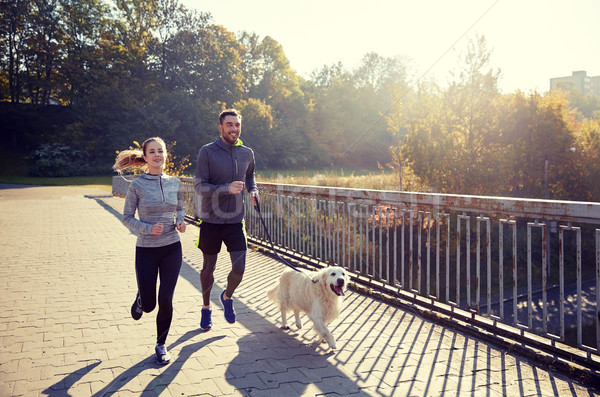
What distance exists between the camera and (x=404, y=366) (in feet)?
13.2

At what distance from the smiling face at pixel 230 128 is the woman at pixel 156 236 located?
740 millimetres

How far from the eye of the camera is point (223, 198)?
489 centimetres

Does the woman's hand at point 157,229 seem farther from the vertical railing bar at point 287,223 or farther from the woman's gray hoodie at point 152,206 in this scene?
the vertical railing bar at point 287,223

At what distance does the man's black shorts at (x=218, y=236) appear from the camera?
495 centimetres

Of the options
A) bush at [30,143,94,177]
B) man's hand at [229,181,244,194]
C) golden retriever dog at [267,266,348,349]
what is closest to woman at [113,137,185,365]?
man's hand at [229,181,244,194]

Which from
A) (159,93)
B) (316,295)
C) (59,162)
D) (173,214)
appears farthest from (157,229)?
(159,93)

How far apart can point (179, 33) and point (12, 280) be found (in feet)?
189

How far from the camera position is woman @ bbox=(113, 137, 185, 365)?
420 centimetres

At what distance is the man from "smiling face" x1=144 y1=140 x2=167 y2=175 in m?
0.47

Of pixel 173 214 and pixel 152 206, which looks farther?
pixel 173 214

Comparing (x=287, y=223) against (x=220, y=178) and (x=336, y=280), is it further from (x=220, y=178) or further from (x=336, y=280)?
(x=336, y=280)

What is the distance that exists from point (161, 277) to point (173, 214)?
23.8 inches

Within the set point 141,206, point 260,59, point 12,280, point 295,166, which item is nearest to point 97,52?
point 260,59

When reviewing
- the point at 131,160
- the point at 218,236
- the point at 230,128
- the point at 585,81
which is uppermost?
the point at 585,81
